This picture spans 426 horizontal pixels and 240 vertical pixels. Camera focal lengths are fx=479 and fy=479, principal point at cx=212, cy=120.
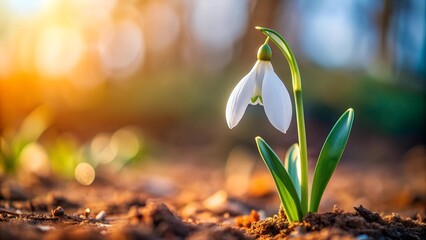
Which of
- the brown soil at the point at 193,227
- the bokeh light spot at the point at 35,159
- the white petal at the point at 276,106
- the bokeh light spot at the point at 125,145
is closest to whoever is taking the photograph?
the brown soil at the point at 193,227

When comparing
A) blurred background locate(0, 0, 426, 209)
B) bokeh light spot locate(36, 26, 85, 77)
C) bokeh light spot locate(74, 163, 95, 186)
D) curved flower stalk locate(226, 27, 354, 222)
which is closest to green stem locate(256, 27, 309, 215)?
curved flower stalk locate(226, 27, 354, 222)

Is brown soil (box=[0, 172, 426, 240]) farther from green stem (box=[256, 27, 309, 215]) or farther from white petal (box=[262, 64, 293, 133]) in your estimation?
white petal (box=[262, 64, 293, 133])

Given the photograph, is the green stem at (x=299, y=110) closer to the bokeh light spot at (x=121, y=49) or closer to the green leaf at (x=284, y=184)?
the green leaf at (x=284, y=184)

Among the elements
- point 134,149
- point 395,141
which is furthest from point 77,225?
point 395,141

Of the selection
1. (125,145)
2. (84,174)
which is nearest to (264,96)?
(84,174)

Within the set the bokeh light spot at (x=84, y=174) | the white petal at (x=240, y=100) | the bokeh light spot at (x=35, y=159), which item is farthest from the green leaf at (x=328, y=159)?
the bokeh light spot at (x=35, y=159)

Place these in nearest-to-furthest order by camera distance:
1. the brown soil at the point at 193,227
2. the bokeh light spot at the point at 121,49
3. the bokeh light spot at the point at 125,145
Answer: the brown soil at the point at 193,227 < the bokeh light spot at the point at 125,145 < the bokeh light spot at the point at 121,49

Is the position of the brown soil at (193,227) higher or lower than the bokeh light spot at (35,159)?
lower
